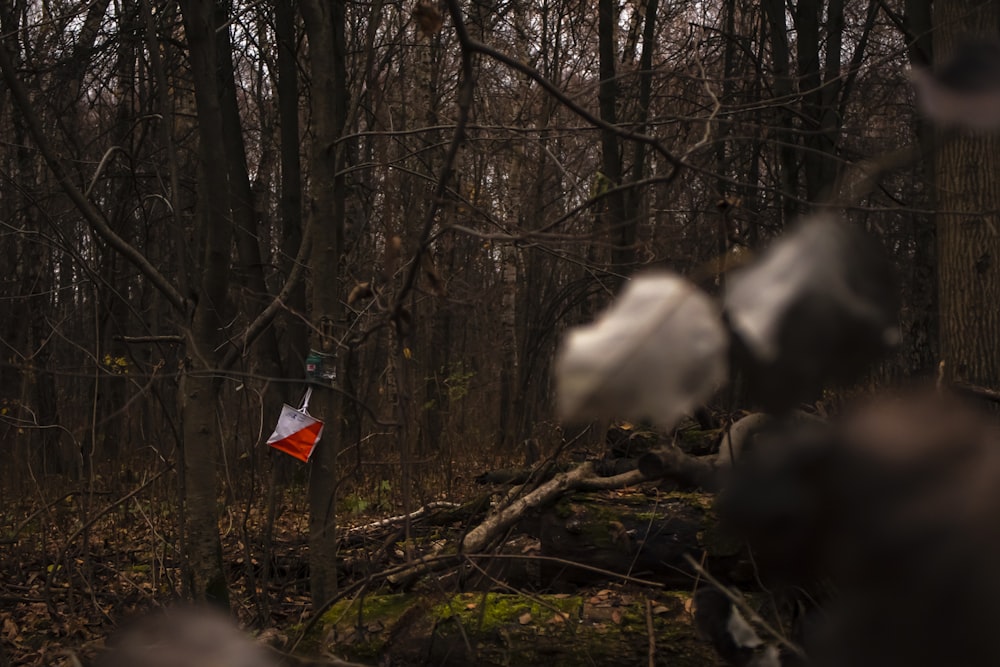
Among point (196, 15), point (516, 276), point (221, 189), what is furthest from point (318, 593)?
point (516, 276)

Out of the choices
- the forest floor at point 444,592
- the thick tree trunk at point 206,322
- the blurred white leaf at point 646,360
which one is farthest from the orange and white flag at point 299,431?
the blurred white leaf at point 646,360

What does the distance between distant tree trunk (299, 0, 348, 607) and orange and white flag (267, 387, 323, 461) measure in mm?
85

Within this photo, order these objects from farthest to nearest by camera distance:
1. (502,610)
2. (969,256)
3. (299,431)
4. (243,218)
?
(243,218), (969,256), (299,431), (502,610)

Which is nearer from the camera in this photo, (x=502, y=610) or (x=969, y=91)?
(x=969, y=91)

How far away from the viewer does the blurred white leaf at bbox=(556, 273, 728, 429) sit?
0.41m

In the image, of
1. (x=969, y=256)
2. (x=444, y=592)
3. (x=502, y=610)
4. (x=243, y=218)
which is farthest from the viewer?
(x=243, y=218)

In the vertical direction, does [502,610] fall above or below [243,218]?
below

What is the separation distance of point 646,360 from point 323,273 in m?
4.13

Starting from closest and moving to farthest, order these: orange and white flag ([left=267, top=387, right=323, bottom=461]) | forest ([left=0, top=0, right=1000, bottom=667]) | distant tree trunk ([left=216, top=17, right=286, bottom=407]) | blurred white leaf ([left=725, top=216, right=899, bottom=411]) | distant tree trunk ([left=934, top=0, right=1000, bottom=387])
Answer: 1. blurred white leaf ([left=725, top=216, right=899, bottom=411])
2. forest ([left=0, top=0, right=1000, bottom=667])
3. orange and white flag ([left=267, top=387, right=323, bottom=461])
4. distant tree trunk ([left=934, top=0, right=1000, bottom=387])
5. distant tree trunk ([left=216, top=17, right=286, bottom=407])

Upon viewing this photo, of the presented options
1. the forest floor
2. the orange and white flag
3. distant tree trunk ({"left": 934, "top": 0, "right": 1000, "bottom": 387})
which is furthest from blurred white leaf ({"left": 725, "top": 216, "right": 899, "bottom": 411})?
distant tree trunk ({"left": 934, "top": 0, "right": 1000, "bottom": 387})

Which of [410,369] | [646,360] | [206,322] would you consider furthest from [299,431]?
[410,369]

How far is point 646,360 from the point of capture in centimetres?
42

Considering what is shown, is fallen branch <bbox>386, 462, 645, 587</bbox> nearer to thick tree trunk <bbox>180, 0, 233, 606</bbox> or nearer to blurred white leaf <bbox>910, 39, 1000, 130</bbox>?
thick tree trunk <bbox>180, 0, 233, 606</bbox>

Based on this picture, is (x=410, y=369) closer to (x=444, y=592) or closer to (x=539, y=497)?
(x=539, y=497)
